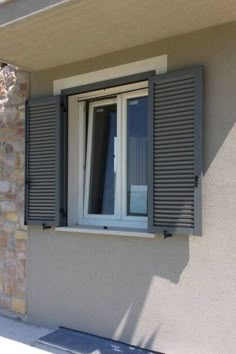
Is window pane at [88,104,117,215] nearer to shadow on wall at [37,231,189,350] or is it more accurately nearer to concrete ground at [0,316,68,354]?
shadow on wall at [37,231,189,350]

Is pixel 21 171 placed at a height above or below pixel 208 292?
above

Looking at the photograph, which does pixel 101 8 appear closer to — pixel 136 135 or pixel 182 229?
pixel 136 135

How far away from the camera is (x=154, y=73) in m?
4.07

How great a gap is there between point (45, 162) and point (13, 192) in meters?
0.69

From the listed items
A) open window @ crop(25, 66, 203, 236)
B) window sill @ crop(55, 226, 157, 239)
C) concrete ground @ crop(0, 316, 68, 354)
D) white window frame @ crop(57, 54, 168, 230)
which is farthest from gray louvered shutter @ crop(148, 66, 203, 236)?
concrete ground @ crop(0, 316, 68, 354)

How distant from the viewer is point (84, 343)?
4.23 metres

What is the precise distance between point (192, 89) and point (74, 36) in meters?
1.21

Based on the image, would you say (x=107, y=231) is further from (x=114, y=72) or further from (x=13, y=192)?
(x=114, y=72)

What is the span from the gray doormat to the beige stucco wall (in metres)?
0.07

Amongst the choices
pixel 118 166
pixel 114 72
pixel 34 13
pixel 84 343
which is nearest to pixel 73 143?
pixel 118 166

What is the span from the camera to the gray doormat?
159 inches

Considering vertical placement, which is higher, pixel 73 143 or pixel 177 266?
pixel 73 143

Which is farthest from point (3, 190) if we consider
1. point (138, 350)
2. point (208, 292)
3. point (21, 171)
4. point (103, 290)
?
point (208, 292)

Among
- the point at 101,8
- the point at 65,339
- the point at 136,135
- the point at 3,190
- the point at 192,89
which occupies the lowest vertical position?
the point at 65,339
